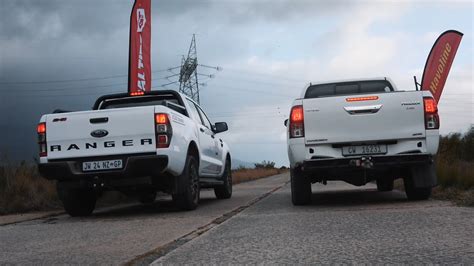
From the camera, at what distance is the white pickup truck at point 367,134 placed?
7.99 meters

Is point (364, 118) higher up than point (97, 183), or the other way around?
point (364, 118)

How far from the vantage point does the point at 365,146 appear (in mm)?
8125

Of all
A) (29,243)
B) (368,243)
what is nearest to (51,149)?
(29,243)

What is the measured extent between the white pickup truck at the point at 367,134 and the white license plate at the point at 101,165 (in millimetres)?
2577

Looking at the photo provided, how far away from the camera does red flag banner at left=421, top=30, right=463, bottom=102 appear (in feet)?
56.4

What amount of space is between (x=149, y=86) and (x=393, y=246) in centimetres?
1378

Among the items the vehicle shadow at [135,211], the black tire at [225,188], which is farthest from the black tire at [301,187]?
the black tire at [225,188]

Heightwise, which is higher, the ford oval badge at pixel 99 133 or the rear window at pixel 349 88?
the rear window at pixel 349 88

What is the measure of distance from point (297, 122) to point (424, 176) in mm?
2067

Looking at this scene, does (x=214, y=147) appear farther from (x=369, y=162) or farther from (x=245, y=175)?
(x=245, y=175)

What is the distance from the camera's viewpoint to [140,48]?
17.5 m

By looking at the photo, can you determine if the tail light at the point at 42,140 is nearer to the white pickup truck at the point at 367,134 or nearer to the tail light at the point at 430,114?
the white pickup truck at the point at 367,134

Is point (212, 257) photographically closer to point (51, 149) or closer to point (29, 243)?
point (29, 243)

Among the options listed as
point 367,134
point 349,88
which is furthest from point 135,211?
point 349,88
